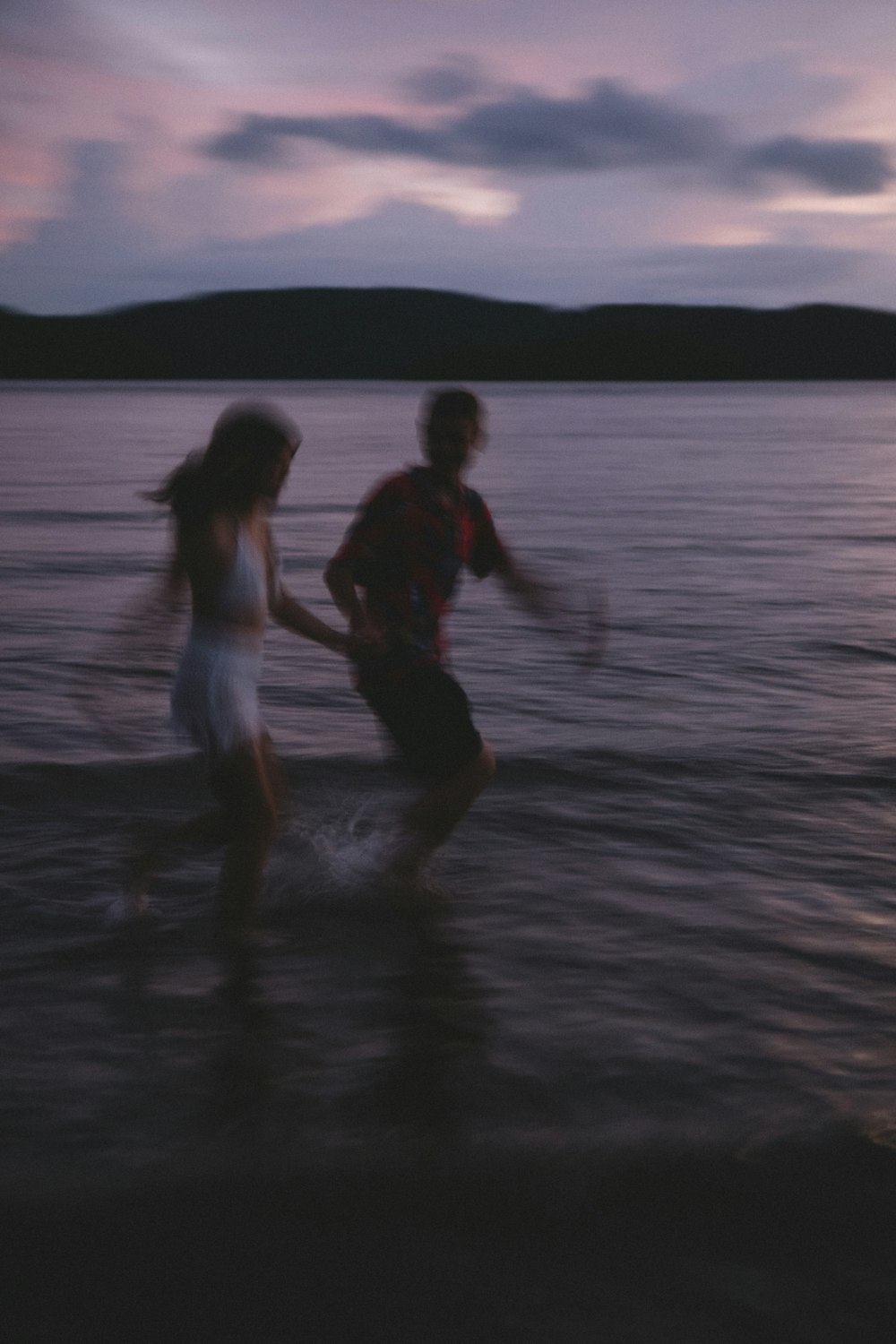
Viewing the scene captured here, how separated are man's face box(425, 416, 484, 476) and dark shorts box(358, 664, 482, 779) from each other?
691 millimetres

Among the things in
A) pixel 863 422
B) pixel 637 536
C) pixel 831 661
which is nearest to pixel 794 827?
pixel 831 661

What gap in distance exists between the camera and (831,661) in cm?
1052

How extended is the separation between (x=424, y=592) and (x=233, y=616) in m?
0.74

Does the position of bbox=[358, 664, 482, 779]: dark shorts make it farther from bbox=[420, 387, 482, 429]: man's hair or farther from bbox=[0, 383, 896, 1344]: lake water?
bbox=[420, 387, 482, 429]: man's hair

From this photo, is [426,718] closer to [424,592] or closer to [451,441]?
[424,592]

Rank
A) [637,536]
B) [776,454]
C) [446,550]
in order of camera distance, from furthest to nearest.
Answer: [776,454] < [637,536] < [446,550]

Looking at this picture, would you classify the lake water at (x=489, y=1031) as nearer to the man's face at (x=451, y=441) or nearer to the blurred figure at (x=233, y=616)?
the blurred figure at (x=233, y=616)

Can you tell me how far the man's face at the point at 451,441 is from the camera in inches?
177

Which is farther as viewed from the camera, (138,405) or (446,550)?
(138,405)

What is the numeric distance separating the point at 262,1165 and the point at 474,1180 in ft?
1.73

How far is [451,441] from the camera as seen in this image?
4508 millimetres

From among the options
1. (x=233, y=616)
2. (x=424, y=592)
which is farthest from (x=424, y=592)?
(x=233, y=616)

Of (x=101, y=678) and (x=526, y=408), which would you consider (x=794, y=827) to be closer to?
(x=101, y=678)

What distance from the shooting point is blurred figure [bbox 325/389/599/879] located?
178 inches
